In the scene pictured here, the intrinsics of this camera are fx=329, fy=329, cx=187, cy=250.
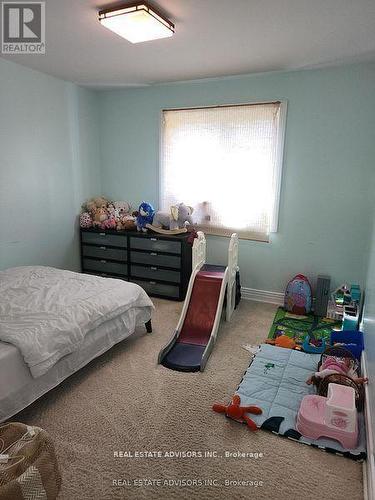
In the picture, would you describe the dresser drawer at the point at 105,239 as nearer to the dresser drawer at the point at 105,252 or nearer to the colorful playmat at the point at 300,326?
the dresser drawer at the point at 105,252

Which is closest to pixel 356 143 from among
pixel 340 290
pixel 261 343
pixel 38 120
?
pixel 340 290

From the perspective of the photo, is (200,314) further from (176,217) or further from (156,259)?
(176,217)

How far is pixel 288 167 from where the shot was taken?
350 cm

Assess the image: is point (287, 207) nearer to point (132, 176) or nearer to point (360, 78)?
point (360, 78)

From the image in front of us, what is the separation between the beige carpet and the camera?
1522 millimetres

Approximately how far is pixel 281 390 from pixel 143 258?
222 centimetres

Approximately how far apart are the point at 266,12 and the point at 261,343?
2453mm

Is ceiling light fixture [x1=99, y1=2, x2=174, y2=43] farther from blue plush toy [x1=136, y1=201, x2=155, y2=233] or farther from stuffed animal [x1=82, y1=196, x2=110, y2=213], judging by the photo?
stuffed animal [x1=82, y1=196, x2=110, y2=213]

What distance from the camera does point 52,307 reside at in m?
2.28

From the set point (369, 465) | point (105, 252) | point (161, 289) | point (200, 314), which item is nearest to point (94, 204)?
point (105, 252)

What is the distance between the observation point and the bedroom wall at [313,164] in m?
3.17

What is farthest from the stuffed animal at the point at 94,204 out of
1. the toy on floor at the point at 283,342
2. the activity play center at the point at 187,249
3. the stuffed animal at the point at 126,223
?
the toy on floor at the point at 283,342

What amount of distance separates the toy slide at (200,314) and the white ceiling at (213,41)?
165cm

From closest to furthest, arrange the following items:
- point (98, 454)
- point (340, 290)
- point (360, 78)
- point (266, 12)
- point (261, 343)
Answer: point (98, 454), point (266, 12), point (261, 343), point (360, 78), point (340, 290)
